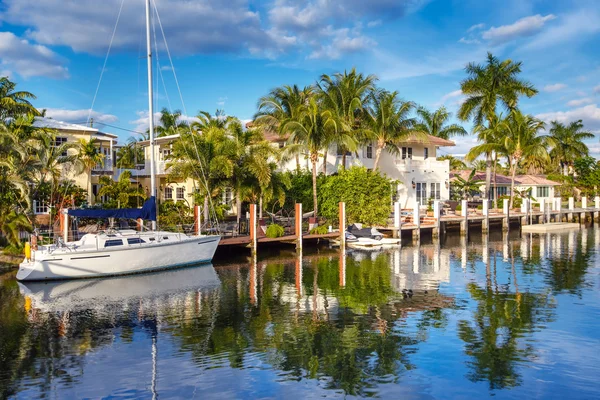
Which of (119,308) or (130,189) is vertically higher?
(130,189)

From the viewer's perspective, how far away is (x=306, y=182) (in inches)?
1550

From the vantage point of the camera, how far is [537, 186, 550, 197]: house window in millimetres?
65625

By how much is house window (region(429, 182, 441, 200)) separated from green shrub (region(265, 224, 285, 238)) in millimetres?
21347

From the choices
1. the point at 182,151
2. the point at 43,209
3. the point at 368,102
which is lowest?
the point at 43,209

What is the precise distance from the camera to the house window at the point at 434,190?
1948 inches

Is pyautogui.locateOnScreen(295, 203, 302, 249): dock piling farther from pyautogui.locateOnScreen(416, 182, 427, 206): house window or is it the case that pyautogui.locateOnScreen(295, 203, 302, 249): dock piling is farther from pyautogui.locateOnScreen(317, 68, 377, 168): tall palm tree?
pyautogui.locateOnScreen(416, 182, 427, 206): house window

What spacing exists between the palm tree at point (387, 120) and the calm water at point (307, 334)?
18.4 metres

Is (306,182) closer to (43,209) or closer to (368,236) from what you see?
(368,236)

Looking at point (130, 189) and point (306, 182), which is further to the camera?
point (306, 182)

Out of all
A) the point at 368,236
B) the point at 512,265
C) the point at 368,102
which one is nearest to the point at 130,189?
the point at 368,236

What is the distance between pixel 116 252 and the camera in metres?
23.5

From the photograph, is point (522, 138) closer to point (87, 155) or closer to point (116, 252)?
point (87, 155)

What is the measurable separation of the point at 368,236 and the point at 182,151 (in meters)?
13.0

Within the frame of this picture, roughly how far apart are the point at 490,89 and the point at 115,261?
41.1 meters
